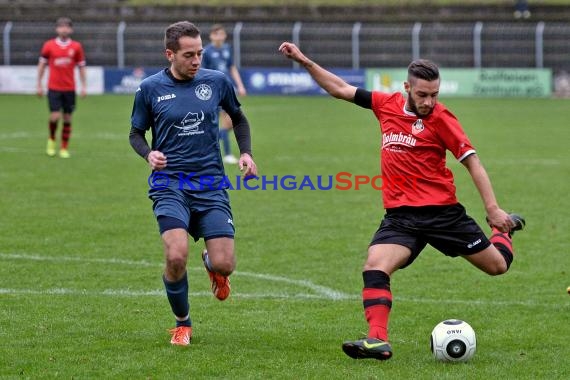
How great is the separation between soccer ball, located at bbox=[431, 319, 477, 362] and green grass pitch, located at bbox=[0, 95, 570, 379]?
0.27 ft

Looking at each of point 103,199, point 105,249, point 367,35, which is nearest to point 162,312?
point 105,249

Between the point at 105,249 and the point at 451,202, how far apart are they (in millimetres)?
4890

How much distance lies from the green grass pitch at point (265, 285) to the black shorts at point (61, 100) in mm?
882

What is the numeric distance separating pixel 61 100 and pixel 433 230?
13.1 metres

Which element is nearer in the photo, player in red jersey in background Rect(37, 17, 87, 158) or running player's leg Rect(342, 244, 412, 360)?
running player's leg Rect(342, 244, 412, 360)

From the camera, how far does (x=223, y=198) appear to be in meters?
7.47

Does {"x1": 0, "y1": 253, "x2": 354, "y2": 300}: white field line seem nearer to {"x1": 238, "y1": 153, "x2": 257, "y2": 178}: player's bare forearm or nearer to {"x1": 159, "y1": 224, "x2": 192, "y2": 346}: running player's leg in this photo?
{"x1": 159, "y1": 224, "x2": 192, "y2": 346}: running player's leg

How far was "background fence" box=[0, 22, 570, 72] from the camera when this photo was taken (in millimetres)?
35875

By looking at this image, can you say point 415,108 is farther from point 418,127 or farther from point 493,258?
point 493,258

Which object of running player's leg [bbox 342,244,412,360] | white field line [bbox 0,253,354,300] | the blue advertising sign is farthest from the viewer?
the blue advertising sign

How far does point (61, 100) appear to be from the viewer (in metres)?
19.2

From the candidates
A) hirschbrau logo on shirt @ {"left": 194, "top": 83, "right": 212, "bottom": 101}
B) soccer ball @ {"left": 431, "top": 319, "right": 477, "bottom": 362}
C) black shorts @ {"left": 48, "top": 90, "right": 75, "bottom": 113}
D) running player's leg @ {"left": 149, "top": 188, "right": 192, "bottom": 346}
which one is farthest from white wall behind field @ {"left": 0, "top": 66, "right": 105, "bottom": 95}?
soccer ball @ {"left": 431, "top": 319, "right": 477, "bottom": 362}

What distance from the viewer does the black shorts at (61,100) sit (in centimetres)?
1908

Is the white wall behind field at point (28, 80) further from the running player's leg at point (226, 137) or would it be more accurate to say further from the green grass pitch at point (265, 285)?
the running player's leg at point (226, 137)
